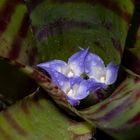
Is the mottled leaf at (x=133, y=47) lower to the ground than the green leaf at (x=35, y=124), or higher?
higher

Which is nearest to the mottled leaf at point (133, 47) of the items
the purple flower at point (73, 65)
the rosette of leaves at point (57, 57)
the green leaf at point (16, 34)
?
the rosette of leaves at point (57, 57)

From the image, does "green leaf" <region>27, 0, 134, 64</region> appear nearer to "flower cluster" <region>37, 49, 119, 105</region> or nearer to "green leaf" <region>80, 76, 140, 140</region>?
"flower cluster" <region>37, 49, 119, 105</region>

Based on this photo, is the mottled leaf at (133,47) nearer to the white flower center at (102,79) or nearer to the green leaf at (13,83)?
the white flower center at (102,79)

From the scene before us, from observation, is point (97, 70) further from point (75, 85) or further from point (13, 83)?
point (13, 83)

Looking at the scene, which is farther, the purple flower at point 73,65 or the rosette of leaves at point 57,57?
the purple flower at point 73,65

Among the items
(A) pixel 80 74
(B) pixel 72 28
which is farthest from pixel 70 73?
(B) pixel 72 28

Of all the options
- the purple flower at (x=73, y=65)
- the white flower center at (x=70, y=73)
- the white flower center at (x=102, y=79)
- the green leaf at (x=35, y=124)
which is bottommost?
the green leaf at (x=35, y=124)

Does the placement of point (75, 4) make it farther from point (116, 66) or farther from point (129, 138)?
point (129, 138)
